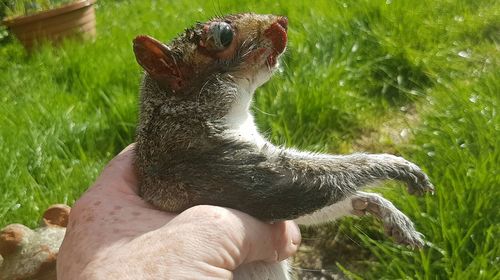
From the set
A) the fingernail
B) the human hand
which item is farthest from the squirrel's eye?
the fingernail

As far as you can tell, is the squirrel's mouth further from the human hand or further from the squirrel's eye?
the human hand

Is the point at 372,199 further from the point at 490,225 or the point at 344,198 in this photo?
the point at 490,225

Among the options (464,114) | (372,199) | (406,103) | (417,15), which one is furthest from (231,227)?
(417,15)

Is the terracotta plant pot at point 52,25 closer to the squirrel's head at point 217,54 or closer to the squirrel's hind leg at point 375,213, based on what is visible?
the squirrel's head at point 217,54

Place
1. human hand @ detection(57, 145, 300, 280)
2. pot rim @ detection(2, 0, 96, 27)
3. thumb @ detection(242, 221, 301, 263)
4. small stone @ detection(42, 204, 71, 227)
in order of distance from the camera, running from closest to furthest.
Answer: human hand @ detection(57, 145, 300, 280), thumb @ detection(242, 221, 301, 263), small stone @ detection(42, 204, 71, 227), pot rim @ detection(2, 0, 96, 27)

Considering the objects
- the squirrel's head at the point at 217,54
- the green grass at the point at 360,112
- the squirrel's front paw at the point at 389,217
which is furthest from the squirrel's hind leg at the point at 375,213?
the squirrel's head at the point at 217,54

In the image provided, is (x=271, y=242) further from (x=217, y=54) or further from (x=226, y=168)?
(x=217, y=54)
